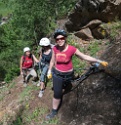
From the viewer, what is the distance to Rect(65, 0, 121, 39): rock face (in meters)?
9.78

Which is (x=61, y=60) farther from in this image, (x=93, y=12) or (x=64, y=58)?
(x=93, y=12)

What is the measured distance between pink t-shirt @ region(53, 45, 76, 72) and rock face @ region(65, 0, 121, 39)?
14.9 ft

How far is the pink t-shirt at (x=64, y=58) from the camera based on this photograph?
5.77 metres

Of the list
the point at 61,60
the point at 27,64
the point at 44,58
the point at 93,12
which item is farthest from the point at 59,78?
the point at 93,12

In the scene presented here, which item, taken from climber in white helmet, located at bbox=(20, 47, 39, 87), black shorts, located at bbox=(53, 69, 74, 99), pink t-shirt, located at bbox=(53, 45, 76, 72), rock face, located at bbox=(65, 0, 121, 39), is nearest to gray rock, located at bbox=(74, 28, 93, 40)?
rock face, located at bbox=(65, 0, 121, 39)

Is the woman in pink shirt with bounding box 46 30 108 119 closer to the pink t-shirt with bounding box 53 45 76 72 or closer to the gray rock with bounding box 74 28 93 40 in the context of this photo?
the pink t-shirt with bounding box 53 45 76 72

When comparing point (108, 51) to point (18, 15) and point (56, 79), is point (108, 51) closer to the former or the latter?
point (56, 79)

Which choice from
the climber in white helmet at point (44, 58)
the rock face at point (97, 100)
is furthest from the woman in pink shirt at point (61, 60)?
the climber in white helmet at point (44, 58)

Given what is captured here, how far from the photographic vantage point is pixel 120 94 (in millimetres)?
6227

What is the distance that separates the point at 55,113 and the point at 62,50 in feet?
5.77

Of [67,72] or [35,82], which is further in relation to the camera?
[35,82]

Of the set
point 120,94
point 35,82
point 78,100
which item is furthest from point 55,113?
point 35,82

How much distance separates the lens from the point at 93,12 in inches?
409

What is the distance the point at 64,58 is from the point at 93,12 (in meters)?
5.03
